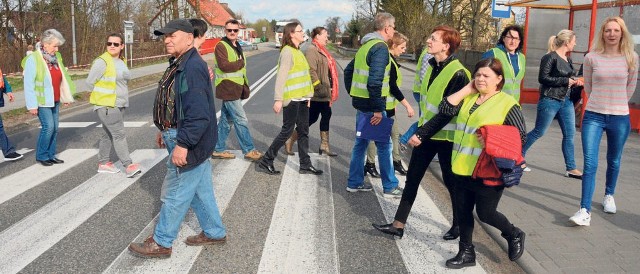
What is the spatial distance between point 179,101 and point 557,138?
7.49m

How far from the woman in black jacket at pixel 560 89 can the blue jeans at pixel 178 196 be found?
3.94 meters

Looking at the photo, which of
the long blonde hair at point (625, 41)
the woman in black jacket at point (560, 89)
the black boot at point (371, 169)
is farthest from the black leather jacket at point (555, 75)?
the black boot at point (371, 169)

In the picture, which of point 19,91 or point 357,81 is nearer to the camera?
point 357,81

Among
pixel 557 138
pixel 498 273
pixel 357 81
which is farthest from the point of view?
pixel 557 138

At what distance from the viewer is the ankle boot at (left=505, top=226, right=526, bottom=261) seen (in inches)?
152

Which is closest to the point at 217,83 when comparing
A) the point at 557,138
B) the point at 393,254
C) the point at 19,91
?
the point at 393,254

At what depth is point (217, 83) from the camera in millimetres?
7137

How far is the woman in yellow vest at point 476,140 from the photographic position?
3.54 metres

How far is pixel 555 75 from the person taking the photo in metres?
6.35

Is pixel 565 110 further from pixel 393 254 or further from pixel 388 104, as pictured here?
pixel 393 254

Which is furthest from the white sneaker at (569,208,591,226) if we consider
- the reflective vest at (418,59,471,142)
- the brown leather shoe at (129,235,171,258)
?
the brown leather shoe at (129,235,171,258)

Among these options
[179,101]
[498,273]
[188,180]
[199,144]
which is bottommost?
[498,273]

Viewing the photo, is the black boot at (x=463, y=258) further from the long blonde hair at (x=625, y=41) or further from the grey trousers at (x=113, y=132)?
the grey trousers at (x=113, y=132)

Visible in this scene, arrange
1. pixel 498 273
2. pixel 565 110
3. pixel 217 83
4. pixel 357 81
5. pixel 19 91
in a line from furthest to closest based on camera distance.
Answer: pixel 19 91 < pixel 217 83 < pixel 565 110 < pixel 357 81 < pixel 498 273
